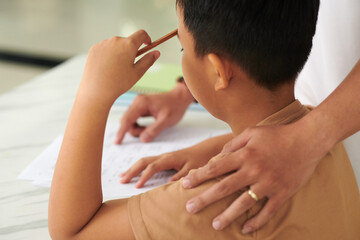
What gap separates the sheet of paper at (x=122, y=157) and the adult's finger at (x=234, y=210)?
301 millimetres

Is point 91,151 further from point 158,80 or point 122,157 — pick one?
point 158,80

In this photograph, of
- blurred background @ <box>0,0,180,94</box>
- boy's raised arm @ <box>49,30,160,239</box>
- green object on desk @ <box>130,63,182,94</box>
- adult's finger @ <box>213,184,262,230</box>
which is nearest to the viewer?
adult's finger @ <box>213,184,262,230</box>

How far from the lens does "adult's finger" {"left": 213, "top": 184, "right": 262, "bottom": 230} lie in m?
0.60

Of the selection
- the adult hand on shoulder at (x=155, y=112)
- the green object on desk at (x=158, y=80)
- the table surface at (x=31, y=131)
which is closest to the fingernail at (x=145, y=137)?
the adult hand on shoulder at (x=155, y=112)

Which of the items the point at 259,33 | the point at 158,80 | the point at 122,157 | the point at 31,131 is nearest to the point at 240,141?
the point at 259,33

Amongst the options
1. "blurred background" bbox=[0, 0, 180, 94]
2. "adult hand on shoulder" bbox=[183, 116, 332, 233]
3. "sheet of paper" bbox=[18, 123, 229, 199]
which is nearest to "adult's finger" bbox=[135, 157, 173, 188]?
"sheet of paper" bbox=[18, 123, 229, 199]

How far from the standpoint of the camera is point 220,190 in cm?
61

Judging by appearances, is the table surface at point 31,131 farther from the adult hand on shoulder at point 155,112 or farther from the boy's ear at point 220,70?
the boy's ear at point 220,70

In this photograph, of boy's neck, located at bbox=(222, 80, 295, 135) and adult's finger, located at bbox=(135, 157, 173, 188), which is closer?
boy's neck, located at bbox=(222, 80, 295, 135)

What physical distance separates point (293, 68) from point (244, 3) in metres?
0.14

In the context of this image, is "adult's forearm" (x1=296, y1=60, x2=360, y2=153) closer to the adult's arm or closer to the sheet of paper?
the adult's arm

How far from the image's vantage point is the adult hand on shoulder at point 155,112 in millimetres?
1136

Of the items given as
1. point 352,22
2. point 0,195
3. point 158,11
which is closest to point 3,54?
point 158,11

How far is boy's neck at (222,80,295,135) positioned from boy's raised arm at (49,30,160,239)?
18 cm
